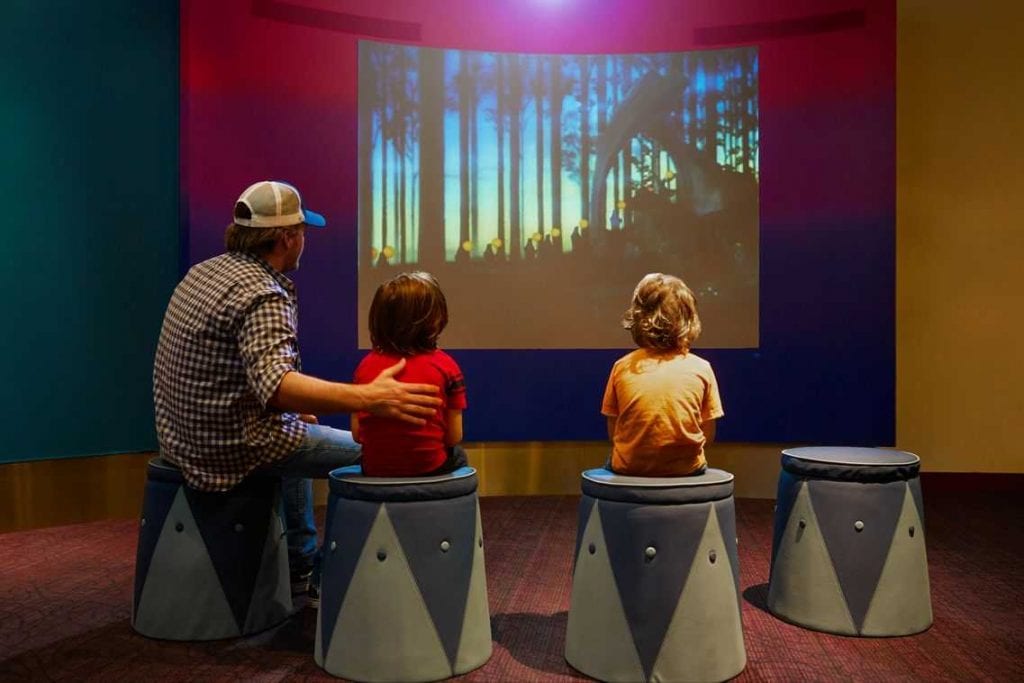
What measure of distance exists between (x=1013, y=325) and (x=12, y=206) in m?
5.13

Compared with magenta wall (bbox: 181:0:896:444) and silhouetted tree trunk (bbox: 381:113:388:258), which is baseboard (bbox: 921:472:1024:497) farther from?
silhouetted tree trunk (bbox: 381:113:388:258)

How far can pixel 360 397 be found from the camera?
2131mm

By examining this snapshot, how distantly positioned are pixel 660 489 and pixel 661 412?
0.21 metres

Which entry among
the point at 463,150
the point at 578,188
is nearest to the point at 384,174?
the point at 463,150

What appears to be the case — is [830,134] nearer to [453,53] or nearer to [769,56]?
[769,56]

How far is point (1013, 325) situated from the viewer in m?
5.12

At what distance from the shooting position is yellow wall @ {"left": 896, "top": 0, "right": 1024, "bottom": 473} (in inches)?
201

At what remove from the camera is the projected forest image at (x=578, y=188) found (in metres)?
4.81

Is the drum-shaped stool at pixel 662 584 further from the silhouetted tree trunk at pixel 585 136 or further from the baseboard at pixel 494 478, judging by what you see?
the silhouetted tree trunk at pixel 585 136

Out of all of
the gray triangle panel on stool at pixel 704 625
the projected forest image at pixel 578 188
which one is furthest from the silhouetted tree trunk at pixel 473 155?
the gray triangle panel on stool at pixel 704 625

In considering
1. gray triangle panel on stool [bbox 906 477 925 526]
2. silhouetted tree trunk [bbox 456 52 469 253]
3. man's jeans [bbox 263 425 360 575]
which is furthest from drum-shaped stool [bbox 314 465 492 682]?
silhouetted tree trunk [bbox 456 52 469 253]

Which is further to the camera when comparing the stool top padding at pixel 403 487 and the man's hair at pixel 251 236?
the man's hair at pixel 251 236

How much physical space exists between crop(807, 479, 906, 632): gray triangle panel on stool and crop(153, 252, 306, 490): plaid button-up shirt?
5.16 ft

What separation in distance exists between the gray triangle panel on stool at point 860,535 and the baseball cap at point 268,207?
177cm
